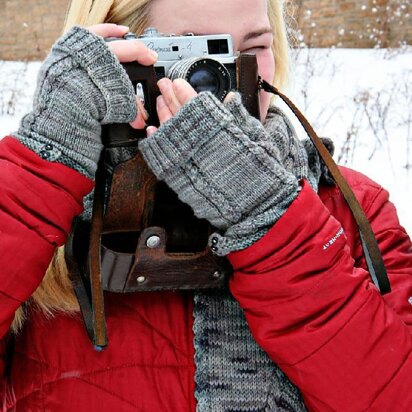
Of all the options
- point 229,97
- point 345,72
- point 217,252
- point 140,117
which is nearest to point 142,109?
point 140,117

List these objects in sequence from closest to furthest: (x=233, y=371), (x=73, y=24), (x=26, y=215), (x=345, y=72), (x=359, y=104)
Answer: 1. (x=26, y=215)
2. (x=233, y=371)
3. (x=73, y=24)
4. (x=359, y=104)
5. (x=345, y=72)

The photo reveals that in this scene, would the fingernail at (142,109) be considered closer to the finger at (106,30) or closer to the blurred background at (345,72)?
the finger at (106,30)

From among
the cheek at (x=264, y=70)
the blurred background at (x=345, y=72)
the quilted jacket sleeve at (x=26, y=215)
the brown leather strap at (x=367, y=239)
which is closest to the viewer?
the quilted jacket sleeve at (x=26, y=215)

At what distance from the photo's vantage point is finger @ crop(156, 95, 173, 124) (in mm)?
863

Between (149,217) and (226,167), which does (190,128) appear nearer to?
(226,167)

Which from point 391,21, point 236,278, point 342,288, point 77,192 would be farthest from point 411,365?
point 391,21

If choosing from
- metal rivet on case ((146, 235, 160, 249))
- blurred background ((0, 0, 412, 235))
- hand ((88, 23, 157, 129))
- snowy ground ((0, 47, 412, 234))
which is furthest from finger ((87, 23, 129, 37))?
snowy ground ((0, 47, 412, 234))

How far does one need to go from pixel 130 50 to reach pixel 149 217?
259 millimetres

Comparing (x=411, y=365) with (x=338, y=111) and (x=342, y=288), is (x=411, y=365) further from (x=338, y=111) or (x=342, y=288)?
(x=338, y=111)

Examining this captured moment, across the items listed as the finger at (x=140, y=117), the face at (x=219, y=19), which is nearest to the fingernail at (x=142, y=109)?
the finger at (x=140, y=117)

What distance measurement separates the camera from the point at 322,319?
83 centimetres

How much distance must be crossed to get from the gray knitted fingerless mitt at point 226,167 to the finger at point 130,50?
107 mm

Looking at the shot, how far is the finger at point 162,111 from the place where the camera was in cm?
86

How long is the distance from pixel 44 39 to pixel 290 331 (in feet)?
19.5
